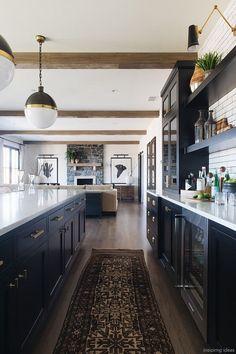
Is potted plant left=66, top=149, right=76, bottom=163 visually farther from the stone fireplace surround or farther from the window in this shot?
the window

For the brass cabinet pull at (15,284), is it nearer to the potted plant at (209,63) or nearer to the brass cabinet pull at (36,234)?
the brass cabinet pull at (36,234)

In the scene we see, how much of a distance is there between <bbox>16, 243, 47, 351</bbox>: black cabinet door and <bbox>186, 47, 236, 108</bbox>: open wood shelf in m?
1.87

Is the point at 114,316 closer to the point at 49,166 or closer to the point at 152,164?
the point at 152,164

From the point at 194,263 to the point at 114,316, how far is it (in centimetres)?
77

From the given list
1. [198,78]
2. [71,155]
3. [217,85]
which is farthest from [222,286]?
[71,155]

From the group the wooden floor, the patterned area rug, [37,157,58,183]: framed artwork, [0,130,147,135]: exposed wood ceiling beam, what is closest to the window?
[37,157,58,183]: framed artwork

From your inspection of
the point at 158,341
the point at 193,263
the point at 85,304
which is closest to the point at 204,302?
the point at 193,263

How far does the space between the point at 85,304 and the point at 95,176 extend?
981 centimetres

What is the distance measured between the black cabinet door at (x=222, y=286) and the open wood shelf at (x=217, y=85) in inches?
48.9

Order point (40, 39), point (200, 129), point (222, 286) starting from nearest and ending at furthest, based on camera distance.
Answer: point (222, 286) < point (200, 129) < point (40, 39)

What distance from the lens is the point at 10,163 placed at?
1051 cm

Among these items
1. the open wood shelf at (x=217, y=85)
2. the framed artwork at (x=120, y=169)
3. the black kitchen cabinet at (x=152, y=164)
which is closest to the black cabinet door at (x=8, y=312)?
the open wood shelf at (x=217, y=85)

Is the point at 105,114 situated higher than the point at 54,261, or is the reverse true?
the point at 105,114

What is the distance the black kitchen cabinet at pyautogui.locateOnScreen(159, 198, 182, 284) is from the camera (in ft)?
7.02
